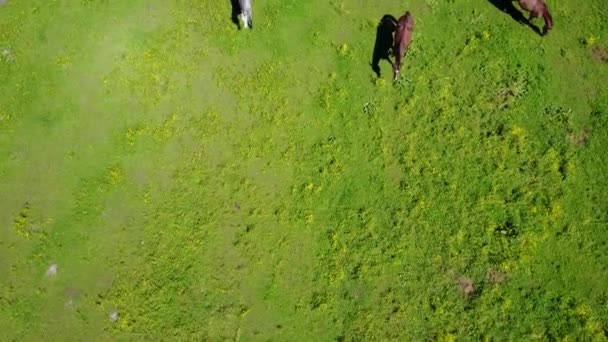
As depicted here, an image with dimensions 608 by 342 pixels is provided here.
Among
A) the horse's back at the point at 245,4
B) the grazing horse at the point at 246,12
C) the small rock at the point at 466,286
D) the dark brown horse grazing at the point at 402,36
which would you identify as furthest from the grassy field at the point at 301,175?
the horse's back at the point at 245,4

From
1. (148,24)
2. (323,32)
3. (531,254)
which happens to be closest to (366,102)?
(323,32)

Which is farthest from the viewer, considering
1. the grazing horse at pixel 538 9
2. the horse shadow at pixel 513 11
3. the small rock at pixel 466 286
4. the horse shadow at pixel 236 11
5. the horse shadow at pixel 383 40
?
the horse shadow at pixel 236 11

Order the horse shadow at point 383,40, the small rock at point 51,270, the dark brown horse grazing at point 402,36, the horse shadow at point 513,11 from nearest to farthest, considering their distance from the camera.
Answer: the small rock at point 51,270
the dark brown horse grazing at point 402,36
the horse shadow at point 383,40
the horse shadow at point 513,11

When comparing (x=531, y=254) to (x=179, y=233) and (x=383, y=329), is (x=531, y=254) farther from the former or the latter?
(x=179, y=233)

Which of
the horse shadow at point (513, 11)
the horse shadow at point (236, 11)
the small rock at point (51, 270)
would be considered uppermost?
the horse shadow at point (513, 11)

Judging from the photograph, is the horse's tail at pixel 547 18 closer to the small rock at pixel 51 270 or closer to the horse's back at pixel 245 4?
the horse's back at pixel 245 4

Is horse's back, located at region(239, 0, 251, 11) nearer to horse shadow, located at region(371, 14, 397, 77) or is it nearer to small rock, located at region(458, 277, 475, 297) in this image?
horse shadow, located at region(371, 14, 397, 77)

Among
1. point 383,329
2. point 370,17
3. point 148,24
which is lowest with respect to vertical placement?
point 383,329

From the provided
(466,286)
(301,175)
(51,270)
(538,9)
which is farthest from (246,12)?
(466,286)
